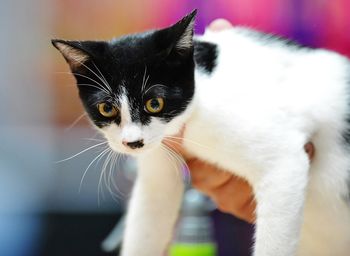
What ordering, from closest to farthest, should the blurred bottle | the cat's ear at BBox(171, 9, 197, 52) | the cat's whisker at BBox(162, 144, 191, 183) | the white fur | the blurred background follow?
the cat's ear at BBox(171, 9, 197, 52) → the white fur → the cat's whisker at BBox(162, 144, 191, 183) → the blurred bottle → the blurred background

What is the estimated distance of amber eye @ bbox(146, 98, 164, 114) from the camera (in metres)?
0.76

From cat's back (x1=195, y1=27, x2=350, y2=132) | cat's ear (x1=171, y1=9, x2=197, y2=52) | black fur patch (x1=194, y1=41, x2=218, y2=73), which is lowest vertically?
cat's back (x1=195, y1=27, x2=350, y2=132)

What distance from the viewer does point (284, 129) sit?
85 centimetres

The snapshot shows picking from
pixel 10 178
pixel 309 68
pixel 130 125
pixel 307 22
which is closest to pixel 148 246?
pixel 130 125

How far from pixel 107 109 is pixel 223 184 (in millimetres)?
353

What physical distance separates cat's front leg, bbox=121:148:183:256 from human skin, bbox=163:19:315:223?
4cm

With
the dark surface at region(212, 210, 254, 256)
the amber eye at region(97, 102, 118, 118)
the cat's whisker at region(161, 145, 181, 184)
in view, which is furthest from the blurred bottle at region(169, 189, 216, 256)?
the amber eye at region(97, 102, 118, 118)

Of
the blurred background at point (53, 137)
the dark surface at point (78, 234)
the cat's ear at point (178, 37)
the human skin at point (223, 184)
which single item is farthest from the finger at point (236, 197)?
the dark surface at point (78, 234)

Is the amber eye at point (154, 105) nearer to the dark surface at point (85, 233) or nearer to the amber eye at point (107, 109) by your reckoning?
the amber eye at point (107, 109)

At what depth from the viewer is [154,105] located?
0.77m

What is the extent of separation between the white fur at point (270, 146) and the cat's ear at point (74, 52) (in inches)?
6.4

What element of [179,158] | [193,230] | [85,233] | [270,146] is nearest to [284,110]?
[270,146]

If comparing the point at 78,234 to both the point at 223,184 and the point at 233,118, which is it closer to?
the point at 223,184

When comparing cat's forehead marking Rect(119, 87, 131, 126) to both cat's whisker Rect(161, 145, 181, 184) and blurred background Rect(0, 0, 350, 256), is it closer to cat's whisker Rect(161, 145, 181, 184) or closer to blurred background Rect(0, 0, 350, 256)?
cat's whisker Rect(161, 145, 181, 184)
